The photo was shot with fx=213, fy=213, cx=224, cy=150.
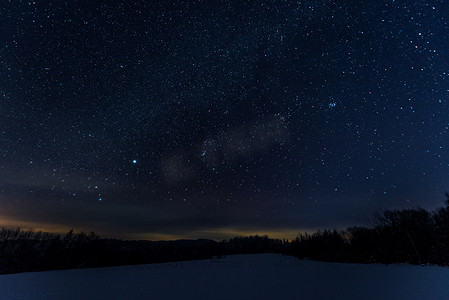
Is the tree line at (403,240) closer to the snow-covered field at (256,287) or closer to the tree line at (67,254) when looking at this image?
the snow-covered field at (256,287)

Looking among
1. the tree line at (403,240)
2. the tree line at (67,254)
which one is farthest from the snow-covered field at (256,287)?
the tree line at (67,254)

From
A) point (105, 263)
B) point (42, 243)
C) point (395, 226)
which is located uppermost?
point (395, 226)

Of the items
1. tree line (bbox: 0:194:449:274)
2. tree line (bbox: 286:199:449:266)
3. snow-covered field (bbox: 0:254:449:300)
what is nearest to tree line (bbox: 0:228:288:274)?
tree line (bbox: 0:194:449:274)

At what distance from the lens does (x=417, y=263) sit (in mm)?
33375

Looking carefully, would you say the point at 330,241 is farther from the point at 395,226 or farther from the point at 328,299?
the point at 328,299

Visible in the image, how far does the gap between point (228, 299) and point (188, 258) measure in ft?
261

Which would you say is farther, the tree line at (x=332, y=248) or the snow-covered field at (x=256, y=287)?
the tree line at (x=332, y=248)

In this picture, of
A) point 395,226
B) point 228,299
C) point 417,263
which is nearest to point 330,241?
point 395,226

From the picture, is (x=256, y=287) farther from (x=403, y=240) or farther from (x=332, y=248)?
(x=332, y=248)

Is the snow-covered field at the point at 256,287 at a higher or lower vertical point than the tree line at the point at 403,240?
lower

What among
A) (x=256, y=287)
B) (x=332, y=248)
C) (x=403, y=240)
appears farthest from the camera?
(x=332, y=248)

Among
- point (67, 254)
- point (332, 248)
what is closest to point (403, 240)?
point (332, 248)

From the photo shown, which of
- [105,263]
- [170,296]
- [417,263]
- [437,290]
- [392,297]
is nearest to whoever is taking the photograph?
[392,297]

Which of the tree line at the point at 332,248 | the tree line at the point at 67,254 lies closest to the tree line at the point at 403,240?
the tree line at the point at 332,248
